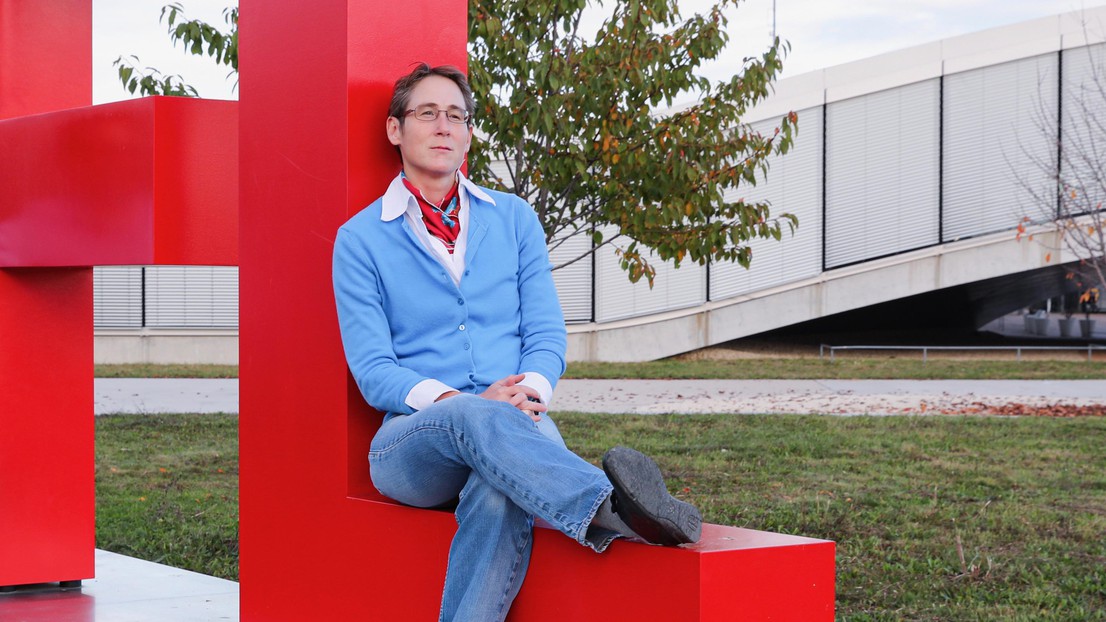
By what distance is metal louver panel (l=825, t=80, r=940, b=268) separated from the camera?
75.6 ft

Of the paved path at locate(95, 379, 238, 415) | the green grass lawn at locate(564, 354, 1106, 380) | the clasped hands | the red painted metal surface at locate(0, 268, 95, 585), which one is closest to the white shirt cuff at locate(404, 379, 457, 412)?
the clasped hands

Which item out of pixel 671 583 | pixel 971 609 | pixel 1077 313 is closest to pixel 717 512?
pixel 971 609

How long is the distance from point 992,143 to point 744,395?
10.3 metres

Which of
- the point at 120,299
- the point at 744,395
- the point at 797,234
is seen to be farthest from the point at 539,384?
the point at 120,299

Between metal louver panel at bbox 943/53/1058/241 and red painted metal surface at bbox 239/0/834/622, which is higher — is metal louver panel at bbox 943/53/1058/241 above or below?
above

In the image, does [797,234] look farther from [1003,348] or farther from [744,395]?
[744,395]

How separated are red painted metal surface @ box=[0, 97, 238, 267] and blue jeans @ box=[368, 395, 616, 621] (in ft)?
5.05

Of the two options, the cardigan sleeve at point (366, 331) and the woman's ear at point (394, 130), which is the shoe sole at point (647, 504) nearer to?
the cardigan sleeve at point (366, 331)

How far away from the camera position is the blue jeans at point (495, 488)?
9.50 feet

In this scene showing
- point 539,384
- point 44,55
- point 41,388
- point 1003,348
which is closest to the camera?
point 539,384

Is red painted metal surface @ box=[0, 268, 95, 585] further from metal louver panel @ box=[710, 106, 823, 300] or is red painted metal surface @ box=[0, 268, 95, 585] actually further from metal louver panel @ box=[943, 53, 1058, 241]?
metal louver panel @ box=[943, 53, 1058, 241]

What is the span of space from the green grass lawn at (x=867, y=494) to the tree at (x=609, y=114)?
185cm

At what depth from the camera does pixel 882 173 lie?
2327 centimetres

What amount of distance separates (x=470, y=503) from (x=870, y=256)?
2116 centimetres
